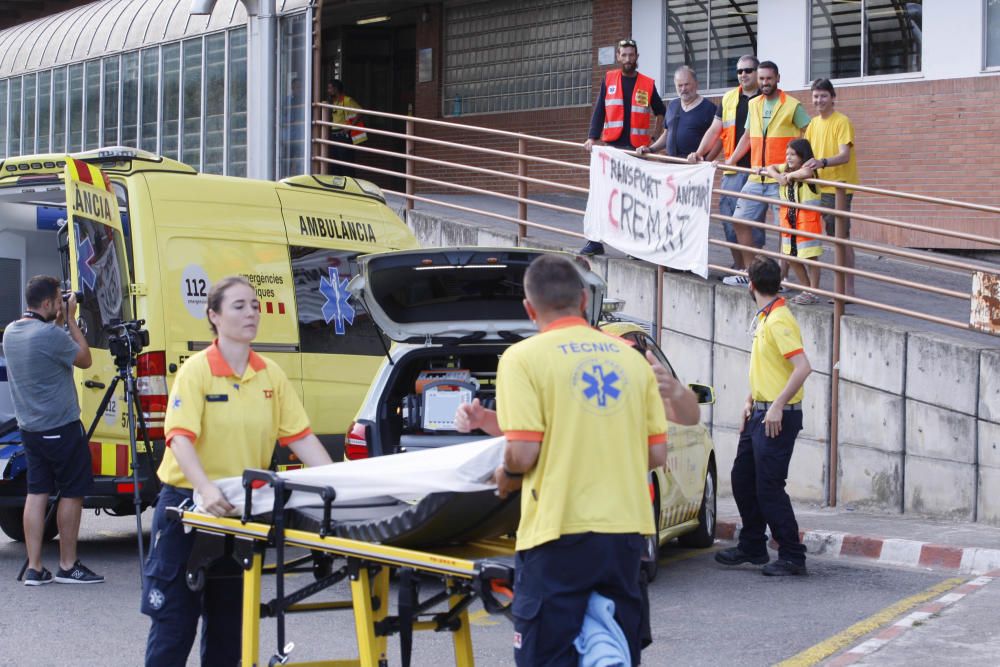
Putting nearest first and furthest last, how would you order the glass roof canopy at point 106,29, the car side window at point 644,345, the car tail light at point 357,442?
the car tail light at point 357,442, the car side window at point 644,345, the glass roof canopy at point 106,29

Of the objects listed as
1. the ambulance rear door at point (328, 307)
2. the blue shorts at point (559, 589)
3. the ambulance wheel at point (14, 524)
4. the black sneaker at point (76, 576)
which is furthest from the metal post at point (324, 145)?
the blue shorts at point (559, 589)

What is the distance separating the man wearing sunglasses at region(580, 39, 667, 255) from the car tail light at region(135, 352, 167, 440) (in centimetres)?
641

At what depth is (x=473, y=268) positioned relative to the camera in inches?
311

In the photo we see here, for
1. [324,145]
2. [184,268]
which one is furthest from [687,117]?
[184,268]

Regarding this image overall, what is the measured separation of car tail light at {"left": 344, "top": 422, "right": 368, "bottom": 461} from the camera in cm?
796

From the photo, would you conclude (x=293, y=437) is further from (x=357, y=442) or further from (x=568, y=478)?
(x=357, y=442)

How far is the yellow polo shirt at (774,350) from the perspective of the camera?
8.53m

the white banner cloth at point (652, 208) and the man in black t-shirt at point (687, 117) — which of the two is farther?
the man in black t-shirt at point (687, 117)

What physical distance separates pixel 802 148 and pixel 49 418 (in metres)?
6.46

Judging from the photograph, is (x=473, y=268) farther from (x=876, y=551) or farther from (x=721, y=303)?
(x=721, y=303)

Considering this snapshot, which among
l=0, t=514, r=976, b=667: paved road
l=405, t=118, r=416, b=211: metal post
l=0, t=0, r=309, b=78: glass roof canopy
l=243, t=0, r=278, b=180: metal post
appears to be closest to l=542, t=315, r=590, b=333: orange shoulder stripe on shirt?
l=0, t=514, r=976, b=667: paved road

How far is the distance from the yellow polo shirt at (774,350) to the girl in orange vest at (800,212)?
284cm

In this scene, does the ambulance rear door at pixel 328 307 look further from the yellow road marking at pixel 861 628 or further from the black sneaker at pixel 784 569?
the yellow road marking at pixel 861 628

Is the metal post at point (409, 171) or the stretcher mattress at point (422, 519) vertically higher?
the metal post at point (409, 171)
